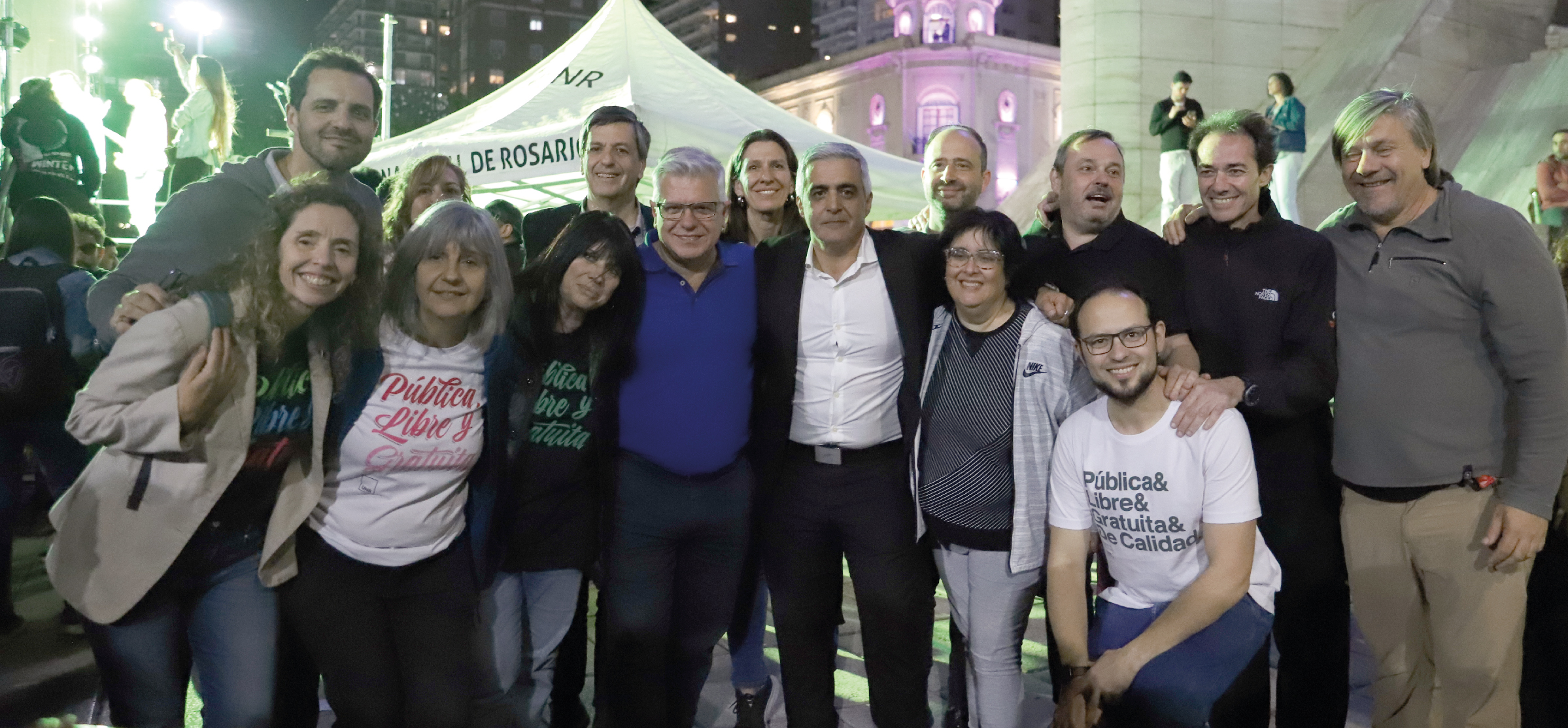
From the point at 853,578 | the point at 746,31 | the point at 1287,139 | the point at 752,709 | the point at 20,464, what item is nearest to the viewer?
the point at 853,578

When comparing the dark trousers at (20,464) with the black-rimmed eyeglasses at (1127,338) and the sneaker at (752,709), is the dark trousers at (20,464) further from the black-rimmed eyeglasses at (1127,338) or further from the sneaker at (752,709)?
the black-rimmed eyeglasses at (1127,338)

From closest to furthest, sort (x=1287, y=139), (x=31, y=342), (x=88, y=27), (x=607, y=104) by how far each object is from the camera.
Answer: (x=31, y=342) < (x=607, y=104) < (x=1287, y=139) < (x=88, y=27)

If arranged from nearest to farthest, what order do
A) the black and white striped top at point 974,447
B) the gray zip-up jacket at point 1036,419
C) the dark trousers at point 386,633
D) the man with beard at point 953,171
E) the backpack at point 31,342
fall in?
the dark trousers at point 386,633
the gray zip-up jacket at point 1036,419
the black and white striped top at point 974,447
the man with beard at point 953,171
the backpack at point 31,342

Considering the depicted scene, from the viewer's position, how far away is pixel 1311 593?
3592 mm

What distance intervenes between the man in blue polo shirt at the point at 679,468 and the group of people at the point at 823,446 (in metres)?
0.01

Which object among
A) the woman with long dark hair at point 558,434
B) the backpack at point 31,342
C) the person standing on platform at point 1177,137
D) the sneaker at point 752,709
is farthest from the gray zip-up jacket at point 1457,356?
the person standing on platform at point 1177,137

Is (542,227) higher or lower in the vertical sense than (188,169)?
lower

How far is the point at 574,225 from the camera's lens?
3480mm

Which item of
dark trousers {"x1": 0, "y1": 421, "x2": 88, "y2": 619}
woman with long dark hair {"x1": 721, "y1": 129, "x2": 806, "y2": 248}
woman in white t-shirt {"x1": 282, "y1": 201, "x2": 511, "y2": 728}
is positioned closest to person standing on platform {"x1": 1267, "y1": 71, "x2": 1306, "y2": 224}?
woman with long dark hair {"x1": 721, "y1": 129, "x2": 806, "y2": 248}

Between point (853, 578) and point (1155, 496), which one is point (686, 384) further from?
point (1155, 496)

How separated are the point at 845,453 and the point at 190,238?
2.28 meters

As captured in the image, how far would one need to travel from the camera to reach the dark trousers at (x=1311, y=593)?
3.58m

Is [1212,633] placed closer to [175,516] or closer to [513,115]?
[175,516]

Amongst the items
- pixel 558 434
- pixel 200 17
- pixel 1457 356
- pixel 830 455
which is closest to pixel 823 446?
pixel 830 455
